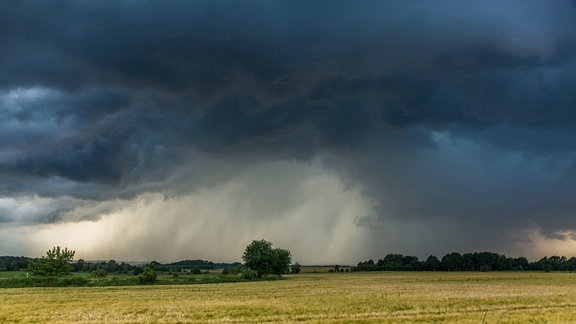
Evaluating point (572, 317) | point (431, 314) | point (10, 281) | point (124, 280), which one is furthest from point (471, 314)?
point (10, 281)

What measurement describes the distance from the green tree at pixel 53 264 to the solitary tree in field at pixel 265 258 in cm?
4713

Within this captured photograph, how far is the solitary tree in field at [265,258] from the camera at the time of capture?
128 meters

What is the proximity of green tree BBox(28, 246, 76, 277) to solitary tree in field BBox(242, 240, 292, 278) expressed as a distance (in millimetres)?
47125

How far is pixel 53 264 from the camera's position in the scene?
361ft

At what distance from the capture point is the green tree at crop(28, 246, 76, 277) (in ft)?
355

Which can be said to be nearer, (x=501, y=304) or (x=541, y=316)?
(x=541, y=316)

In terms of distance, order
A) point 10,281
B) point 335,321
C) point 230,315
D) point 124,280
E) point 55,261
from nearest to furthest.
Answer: point 335,321
point 230,315
point 10,281
point 124,280
point 55,261

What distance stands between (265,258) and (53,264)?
5515cm

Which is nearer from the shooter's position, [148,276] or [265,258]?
[148,276]

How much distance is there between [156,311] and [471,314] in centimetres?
2443

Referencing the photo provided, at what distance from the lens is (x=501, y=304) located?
38594 mm

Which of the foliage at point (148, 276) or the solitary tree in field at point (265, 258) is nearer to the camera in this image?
the foliage at point (148, 276)

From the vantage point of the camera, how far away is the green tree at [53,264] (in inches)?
4264

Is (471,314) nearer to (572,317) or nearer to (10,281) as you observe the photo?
(572,317)
